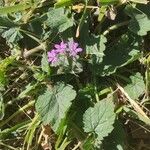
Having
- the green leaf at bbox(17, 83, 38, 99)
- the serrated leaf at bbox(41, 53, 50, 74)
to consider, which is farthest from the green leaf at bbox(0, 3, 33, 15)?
the green leaf at bbox(17, 83, 38, 99)

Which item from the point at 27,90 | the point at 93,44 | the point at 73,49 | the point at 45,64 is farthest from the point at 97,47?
the point at 27,90

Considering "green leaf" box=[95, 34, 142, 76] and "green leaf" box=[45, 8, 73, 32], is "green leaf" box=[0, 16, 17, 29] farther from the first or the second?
"green leaf" box=[95, 34, 142, 76]

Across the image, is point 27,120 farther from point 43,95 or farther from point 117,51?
point 117,51

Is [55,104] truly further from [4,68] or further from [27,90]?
[4,68]

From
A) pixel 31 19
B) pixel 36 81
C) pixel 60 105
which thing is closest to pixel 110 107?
pixel 60 105

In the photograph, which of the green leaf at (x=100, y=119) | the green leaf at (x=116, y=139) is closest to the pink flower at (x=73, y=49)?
the green leaf at (x=100, y=119)
